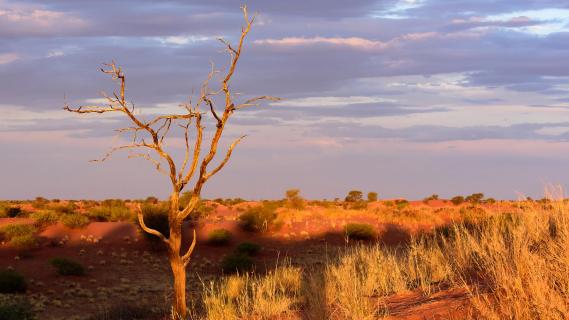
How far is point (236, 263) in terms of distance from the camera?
2855 cm

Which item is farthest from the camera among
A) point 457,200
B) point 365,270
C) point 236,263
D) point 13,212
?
point 457,200

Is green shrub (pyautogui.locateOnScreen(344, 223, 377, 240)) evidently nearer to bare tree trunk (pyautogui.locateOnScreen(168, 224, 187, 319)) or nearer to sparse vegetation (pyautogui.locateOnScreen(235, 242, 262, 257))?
A: sparse vegetation (pyautogui.locateOnScreen(235, 242, 262, 257))

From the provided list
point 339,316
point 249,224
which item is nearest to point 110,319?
point 339,316

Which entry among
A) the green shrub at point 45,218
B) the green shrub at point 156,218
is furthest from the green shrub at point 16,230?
the green shrub at point 156,218

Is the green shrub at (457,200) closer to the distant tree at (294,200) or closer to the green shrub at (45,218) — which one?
the distant tree at (294,200)

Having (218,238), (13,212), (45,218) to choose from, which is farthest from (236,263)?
(13,212)

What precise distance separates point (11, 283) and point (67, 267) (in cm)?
294

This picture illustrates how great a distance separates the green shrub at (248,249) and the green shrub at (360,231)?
21.9 ft

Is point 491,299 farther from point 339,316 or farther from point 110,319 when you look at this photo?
point 110,319

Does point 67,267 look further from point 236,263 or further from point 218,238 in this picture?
point 218,238

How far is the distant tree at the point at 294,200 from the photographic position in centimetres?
5296

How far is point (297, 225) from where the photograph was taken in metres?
39.2

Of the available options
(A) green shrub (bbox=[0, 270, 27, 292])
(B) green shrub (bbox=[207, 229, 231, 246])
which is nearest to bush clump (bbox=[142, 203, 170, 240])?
(B) green shrub (bbox=[207, 229, 231, 246])

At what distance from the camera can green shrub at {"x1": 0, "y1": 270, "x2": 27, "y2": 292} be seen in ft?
76.4
